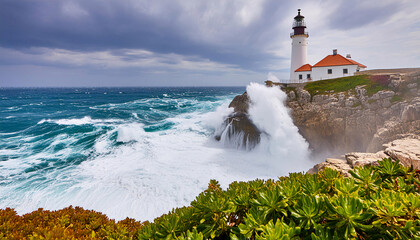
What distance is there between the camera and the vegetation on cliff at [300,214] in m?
2.17

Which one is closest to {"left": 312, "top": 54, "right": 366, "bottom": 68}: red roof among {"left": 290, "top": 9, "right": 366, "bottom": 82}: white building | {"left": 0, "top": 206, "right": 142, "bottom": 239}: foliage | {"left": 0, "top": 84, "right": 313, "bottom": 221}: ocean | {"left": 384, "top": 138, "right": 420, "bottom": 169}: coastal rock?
{"left": 290, "top": 9, "right": 366, "bottom": 82}: white building

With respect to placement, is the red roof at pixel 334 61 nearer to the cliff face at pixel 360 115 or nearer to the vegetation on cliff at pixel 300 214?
the cliff face at pixel 360 115

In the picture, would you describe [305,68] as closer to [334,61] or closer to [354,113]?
[334,61]

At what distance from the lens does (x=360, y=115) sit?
18.9 m

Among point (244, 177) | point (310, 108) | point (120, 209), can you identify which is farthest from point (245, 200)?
point (310, 108)

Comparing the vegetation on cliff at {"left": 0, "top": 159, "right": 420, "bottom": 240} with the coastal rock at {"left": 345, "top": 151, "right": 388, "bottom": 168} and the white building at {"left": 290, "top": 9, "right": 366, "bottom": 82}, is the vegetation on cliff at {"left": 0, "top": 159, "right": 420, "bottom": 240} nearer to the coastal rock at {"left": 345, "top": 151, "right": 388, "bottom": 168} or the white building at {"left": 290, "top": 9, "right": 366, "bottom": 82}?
the coastal rock at {"left": 345, "top": 151, "right": 388, "bottom": 168}

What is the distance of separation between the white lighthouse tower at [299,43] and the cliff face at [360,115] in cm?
1196

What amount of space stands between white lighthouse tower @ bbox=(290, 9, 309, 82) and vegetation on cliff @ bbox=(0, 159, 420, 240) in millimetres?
33330

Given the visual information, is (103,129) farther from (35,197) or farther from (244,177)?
(244,177)

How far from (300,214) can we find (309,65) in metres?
34.7

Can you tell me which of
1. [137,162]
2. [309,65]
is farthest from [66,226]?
[309,65]

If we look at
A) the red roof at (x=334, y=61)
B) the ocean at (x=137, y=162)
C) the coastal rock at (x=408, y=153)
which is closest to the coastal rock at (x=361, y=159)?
the coastal rock at (x=408, y=153)

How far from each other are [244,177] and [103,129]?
21.2 metres

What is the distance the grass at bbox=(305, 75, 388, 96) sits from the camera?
64.4ft
